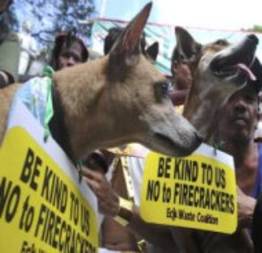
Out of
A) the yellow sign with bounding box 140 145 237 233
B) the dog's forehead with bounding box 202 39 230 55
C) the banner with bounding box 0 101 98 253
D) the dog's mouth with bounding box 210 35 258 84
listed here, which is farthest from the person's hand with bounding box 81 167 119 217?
the dog's forehead with bounding box 202 39 230 55

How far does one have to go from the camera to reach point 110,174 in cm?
430

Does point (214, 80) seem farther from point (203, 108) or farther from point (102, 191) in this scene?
point (102, 191)

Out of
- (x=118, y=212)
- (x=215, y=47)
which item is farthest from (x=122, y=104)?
(x=215, y=47)

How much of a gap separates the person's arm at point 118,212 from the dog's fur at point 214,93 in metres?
0.19

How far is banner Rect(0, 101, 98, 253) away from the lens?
229 centimetres

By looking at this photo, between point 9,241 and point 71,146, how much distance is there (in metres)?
0.78

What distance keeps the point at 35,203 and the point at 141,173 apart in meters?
1.86

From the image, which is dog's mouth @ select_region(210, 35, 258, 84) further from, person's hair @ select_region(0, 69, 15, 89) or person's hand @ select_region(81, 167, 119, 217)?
person's hair @ select_region(0, 69, 15, 89)

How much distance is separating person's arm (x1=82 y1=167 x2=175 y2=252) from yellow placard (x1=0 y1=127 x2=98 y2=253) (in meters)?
0.40

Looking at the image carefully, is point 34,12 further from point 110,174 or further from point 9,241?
point 9,241

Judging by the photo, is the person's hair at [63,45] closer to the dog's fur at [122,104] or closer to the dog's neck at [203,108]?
the dog's neck at [203,108]

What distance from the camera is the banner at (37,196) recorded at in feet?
7.53

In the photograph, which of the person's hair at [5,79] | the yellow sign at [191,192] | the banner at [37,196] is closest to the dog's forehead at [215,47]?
the yellow sign at [191,192]

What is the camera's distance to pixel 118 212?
3.64 m
